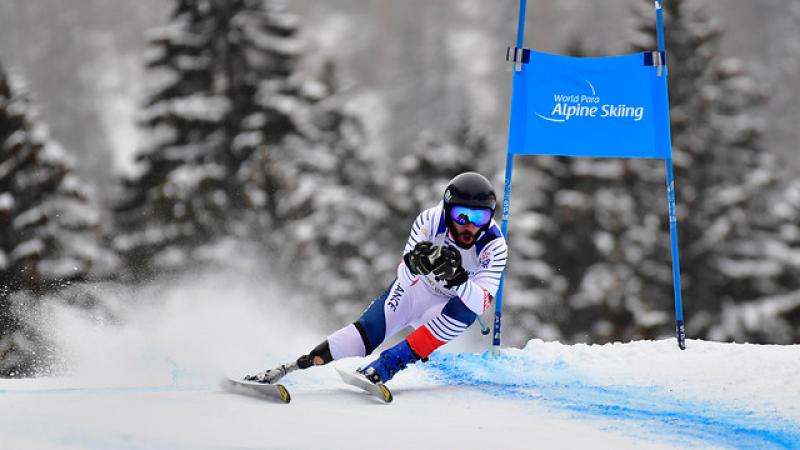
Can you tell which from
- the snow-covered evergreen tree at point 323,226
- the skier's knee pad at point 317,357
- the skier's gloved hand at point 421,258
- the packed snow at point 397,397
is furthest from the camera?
the snow-covered evergreen tree at point 323,226

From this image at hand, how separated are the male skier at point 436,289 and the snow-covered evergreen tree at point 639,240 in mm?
17378

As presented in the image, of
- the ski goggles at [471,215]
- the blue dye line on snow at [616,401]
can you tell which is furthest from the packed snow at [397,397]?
the ski goggles at [471,215]

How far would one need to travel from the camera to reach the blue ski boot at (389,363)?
5934 mm

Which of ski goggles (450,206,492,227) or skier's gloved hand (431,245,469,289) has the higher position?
ski goggles (450,206,492,227)

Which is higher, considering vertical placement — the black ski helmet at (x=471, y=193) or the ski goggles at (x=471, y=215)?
the black ski helmet at (x=471, y=193)

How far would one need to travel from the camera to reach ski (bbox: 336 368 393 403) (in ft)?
18.6

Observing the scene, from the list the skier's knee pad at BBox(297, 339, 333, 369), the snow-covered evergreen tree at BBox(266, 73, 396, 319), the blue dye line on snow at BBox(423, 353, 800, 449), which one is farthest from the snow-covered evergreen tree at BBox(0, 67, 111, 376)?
the skier's knee pad at BBox(297, 339, 333, 369)

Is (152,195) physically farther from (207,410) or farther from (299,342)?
(207,410)

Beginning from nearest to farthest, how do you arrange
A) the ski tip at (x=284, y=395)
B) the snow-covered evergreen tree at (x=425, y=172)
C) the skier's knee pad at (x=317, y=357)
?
the ski tip at (x=284, y=395) → the skier's knee pad at (x=317, y=357) → the snow-covered evergreen tree at (x=425, y=172)

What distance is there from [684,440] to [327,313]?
16579 mm

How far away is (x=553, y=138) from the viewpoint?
302 inches

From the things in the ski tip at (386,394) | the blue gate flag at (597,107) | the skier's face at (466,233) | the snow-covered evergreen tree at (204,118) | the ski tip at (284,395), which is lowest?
the ski tip at (284,395)

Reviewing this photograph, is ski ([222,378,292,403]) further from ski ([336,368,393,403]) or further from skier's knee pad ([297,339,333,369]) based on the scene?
ski ([336,368,393,403])

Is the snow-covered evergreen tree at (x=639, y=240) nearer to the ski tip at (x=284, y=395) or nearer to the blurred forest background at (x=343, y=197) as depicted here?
the blurred forest background at (x=343, y=197)
